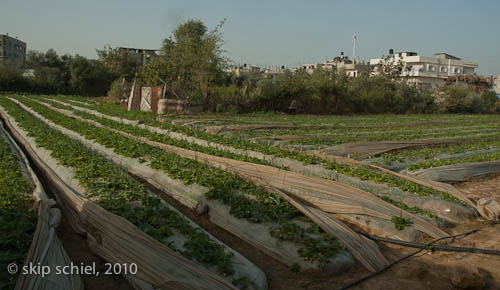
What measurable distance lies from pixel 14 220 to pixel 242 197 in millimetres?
2537

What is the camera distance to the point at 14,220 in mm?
3805

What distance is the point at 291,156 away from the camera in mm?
7766

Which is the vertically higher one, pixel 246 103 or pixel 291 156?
pixel 246 103

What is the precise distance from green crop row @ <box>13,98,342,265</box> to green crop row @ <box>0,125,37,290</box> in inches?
79.5

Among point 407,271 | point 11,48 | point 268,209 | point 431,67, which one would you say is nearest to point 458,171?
point 407,271

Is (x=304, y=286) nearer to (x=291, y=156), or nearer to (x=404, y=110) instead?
(x=291, y=156)

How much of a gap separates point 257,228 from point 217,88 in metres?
15.8

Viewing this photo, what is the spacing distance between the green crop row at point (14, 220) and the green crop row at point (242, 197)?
6.62 ft

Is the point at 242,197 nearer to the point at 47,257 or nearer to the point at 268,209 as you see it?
the point at 268,209

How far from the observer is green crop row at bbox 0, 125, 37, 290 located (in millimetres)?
3127

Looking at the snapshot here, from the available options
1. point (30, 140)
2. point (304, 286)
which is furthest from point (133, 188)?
point (30, 140)

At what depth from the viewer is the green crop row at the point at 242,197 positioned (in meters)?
3.88

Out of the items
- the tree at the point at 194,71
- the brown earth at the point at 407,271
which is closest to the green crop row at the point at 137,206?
the brown earth at the point at 407,271

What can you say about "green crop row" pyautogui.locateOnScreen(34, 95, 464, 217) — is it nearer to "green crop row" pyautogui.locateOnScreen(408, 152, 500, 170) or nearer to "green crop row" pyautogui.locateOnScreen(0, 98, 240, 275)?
"green crop row" pyautogui.locateOnScreen(408, 152, 500, 170)
